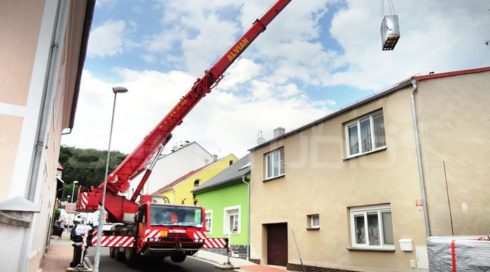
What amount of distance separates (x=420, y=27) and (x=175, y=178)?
106ft

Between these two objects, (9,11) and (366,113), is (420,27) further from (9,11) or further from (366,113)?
(9,11)

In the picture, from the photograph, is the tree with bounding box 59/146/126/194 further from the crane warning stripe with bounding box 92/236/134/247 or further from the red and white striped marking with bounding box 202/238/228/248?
the red and white striped marking with bounding box 202/238/228/248

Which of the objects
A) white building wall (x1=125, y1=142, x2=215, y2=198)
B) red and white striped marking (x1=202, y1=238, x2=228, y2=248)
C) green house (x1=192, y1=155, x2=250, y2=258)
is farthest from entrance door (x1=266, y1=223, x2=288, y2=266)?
white building wall (x1=125, y1=142, x2=215, y2=198)

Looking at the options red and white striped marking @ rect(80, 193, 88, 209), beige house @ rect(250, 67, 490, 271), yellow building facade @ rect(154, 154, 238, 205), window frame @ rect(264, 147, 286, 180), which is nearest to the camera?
beige house @ rect(250, 67, 490, 271)

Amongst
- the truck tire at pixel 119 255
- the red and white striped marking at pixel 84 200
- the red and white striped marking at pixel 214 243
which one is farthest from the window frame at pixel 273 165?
the red and white striped marking at pixel 84 200

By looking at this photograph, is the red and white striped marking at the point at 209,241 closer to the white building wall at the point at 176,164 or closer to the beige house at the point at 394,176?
the beige house at the point at 394,176

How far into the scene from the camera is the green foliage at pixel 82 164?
159 ft

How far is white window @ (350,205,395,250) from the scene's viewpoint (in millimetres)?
11406

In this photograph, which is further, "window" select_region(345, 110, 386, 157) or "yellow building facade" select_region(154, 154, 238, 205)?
"yellow building facade" select_region(154, 154, 238, 205)

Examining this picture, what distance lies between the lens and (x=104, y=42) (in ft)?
35.1

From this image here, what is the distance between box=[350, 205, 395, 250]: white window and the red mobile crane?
215 inches

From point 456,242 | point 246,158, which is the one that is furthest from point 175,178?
point 456,242

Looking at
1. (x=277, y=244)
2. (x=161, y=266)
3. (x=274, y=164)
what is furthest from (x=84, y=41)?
(x=277, y=244)

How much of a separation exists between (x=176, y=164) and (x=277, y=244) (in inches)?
1028
